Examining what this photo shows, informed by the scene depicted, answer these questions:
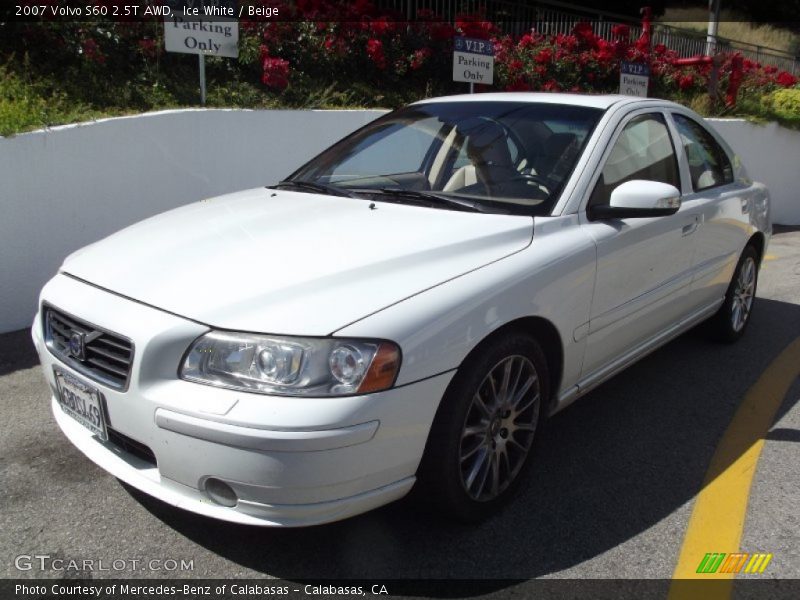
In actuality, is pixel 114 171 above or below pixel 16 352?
above

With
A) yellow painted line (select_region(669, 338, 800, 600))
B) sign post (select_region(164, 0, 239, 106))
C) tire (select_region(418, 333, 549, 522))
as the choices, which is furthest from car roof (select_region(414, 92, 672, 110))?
sign post (select_region(164, 0, 239, 106))

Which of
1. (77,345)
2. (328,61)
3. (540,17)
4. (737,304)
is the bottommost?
(737,304)

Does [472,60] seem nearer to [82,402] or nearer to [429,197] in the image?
[429,197]

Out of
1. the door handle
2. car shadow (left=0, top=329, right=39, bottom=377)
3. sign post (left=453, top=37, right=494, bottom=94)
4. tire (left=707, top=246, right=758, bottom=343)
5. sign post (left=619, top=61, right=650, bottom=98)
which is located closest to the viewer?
the door handle

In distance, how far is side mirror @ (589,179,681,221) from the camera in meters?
3.10

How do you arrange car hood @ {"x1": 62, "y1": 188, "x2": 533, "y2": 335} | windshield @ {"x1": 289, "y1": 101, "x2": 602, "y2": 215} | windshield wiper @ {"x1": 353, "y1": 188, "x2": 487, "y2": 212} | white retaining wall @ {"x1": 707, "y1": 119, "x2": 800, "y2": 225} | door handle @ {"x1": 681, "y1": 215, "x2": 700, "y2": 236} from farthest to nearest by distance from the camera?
1. white retaining wall @ {"x1": 707, "y1": 119, "x2": 800, "y2": 225}
2. door handle @ {"x1": 681, "y1": 215, "x2": 700, "y2": 236}
3. windshield @ {"x1": 289, "y1": 101, "x2": 602, "y2": 215}
4. windshield wiper @ {"x1": 353, "y1": 188, "x2": 487, "y2": 212}
5. car hood @ {"x1": 62, "y1": 188, "x2": 533, "y2": 335}

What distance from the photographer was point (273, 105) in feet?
23.8

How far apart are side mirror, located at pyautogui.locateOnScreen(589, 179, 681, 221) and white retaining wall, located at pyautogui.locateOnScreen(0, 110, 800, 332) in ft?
12.6

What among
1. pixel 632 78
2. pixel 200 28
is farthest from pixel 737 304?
pixel 632 78

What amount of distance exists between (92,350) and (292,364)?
77 cm

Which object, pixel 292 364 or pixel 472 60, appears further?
pixel 472 60

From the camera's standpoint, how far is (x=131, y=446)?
244 cm

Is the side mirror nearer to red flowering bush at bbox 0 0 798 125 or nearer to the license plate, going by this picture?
the license plate

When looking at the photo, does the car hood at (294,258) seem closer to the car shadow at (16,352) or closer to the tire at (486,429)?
the tire at (486,429)
